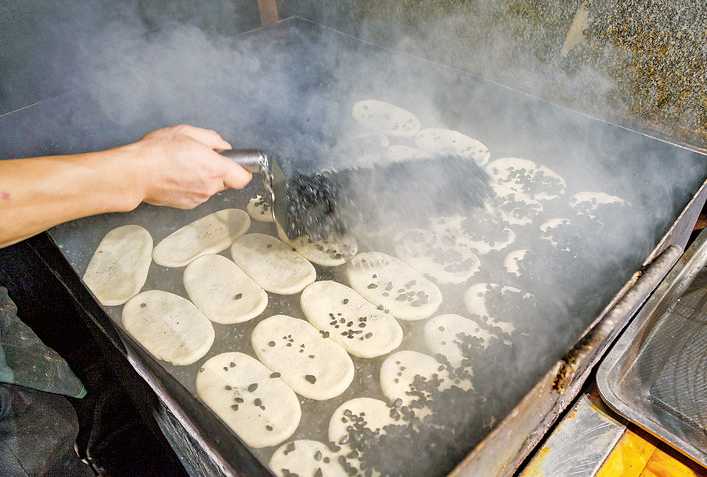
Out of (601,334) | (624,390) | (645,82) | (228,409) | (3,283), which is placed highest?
(645,82)

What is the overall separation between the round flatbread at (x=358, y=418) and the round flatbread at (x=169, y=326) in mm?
564

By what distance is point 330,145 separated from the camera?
260 cm

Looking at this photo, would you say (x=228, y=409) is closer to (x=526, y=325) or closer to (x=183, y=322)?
(x=183, y=322)

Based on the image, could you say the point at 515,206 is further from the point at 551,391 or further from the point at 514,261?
the point at 551,391

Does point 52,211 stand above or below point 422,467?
above

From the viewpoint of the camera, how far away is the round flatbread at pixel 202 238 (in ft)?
6.82

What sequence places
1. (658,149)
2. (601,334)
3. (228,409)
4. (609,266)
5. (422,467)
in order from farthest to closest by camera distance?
(658,149) → (609,266) → (228,409) → (422,467) → (601,334)

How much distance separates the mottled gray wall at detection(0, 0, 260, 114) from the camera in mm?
2547

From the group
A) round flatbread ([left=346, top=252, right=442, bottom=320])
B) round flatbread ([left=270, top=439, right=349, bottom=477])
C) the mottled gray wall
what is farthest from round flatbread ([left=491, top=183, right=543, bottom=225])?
the mottled gray wall

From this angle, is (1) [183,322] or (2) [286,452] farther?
(1) [183,322]

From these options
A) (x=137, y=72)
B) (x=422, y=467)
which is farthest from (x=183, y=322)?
(x=137, y=72)

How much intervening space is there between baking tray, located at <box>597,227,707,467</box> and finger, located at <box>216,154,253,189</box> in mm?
1544

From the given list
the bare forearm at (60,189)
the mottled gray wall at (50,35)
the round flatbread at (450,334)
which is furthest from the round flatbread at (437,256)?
the mottled gray wall at (50,35)

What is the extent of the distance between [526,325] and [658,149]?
3.49 feet
